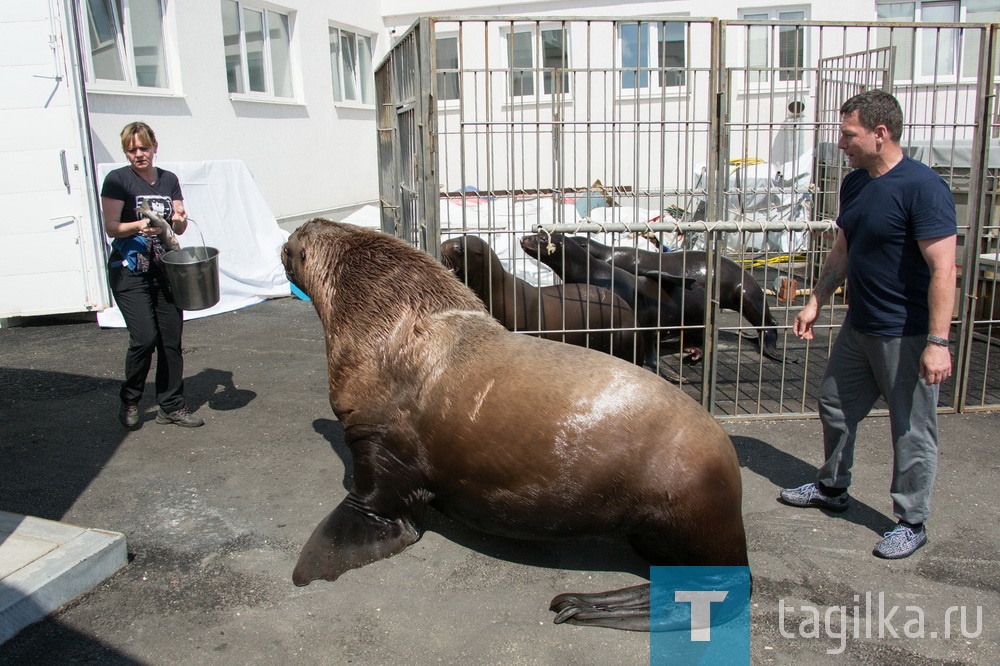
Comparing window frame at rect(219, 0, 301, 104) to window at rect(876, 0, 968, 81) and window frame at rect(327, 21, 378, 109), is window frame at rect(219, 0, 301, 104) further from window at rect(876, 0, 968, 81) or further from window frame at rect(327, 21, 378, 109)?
window at rect(876, 0, 968, 81)

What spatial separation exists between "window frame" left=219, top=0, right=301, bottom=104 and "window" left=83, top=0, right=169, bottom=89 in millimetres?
1258

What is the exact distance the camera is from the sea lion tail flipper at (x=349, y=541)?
147 inches

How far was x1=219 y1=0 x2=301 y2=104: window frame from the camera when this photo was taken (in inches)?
467

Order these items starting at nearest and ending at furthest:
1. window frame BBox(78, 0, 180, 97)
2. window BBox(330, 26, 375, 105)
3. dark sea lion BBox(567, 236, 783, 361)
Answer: dark sea lion BBox(567, 236, 783, 361)
window frame BBox(78, 0, 180, 97)
window BBox(330, 26, 375, 105)

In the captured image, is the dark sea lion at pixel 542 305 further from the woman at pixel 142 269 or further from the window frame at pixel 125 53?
the window frame at pixel 125 53

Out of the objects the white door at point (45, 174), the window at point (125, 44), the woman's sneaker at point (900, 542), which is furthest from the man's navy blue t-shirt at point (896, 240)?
the window at point (125, 44)

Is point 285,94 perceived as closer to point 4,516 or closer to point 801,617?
point 4,516

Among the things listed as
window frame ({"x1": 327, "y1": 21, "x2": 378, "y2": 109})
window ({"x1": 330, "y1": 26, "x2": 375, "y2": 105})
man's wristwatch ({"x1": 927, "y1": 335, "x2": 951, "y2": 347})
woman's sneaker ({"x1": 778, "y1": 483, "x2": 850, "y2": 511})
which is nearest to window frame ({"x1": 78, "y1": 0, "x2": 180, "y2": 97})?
window frame ({"x1": 327, "y1": 21, "x2": 378, "y2": 109})

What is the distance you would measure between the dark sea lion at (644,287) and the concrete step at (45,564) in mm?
3703

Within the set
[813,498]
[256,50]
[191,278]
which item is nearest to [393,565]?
[813,498]

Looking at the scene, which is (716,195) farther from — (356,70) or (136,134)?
(356,70)

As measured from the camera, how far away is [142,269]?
17.5 feet

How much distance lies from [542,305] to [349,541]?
2703mm

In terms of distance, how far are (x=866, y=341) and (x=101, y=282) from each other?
24.4 feet
